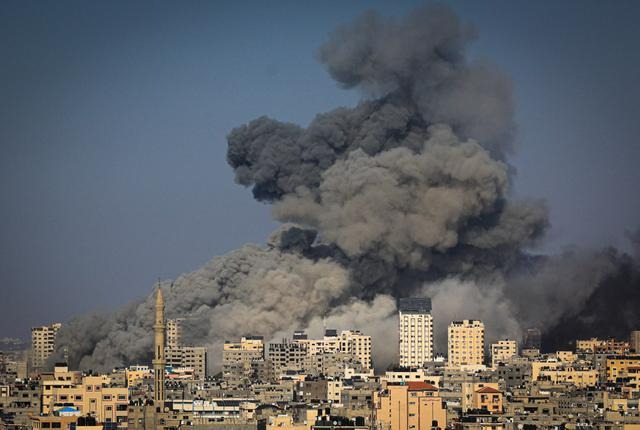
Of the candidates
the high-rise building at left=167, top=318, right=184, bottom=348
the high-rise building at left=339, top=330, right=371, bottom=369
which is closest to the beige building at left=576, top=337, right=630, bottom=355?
the high-rise building at left=339, top=330, right=371, bottom=369

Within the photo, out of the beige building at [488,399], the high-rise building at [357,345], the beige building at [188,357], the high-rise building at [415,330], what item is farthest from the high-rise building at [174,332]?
the beige building at [488,399]

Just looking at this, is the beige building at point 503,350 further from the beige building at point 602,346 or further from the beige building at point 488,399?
the beige building at point 488,399

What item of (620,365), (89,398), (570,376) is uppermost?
(620,365)

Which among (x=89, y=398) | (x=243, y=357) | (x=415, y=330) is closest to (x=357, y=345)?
(x=415, y=330)

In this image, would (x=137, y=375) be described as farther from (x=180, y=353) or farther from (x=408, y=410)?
(x=408, y=410)

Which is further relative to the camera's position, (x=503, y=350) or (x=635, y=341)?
(x=635, y=341)

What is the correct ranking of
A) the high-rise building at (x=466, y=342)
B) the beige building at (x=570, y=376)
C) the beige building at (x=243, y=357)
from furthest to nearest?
the high-rise building at (x=466, y=342)
the beige building at (x=243, y=357)
the beige building at (x=570, y=376)

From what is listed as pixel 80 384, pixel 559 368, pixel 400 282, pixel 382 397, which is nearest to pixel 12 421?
pixel 80 384
